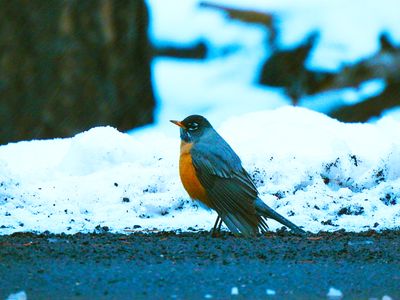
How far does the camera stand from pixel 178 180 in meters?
8.35

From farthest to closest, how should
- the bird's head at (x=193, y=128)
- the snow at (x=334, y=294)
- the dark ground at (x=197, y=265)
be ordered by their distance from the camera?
the bird's head at (x=193, y=128), the dark ground at (x=197, y=265), the snow at (x=334, y=294)

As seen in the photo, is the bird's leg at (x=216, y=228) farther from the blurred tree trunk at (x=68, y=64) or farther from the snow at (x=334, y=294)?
the blurred tree trunk at (x=68, y=64)

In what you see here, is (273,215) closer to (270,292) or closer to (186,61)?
(270,292)

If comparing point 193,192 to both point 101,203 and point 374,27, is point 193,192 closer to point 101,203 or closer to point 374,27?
point 101,203

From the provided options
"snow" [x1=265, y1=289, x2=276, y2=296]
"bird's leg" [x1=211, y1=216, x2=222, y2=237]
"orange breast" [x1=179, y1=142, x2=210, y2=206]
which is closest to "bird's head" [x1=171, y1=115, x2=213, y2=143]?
"orange breast" [x1=179, y1=142, x2=210, y2=206]

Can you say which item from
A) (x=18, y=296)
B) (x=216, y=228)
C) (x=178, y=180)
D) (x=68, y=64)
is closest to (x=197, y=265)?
(x=18, y=296)

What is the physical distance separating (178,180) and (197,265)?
7.60ft

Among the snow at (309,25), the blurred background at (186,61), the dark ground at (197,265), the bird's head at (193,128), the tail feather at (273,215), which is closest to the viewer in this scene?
the dark ground at (197,265)

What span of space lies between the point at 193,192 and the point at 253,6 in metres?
11.4

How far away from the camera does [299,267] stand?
609 cm

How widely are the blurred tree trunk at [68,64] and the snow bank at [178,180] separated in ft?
13.8

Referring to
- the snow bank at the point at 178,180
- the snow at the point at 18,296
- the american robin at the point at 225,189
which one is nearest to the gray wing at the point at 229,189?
the american robin at the point at 225,189

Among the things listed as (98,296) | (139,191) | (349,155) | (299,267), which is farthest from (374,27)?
(98,296)

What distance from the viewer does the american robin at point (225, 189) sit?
718 centimetres
